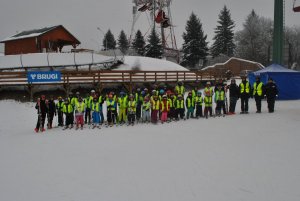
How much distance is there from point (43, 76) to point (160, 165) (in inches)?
597

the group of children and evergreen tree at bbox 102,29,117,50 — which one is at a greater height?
evergreen tree at bbox 102,29,117,50

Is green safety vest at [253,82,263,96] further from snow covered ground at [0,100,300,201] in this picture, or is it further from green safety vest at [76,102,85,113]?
green safety vest at [76,102,85,113]

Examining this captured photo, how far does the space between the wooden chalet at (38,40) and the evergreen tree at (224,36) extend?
Result: 89.2 ft

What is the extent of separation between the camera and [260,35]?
56781 mm

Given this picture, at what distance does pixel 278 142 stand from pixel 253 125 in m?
2.46

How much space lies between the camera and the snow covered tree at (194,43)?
140 feet

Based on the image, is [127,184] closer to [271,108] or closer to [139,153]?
[139,153]

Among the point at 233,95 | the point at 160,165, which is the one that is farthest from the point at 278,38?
the point at 160,165

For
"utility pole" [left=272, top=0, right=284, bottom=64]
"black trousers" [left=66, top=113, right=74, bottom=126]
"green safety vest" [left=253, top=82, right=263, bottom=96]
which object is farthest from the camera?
"utility pole" [left=272, top=0, right=284, bottom=64]

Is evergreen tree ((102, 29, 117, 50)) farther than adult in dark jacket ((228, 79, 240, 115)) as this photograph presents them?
Yes

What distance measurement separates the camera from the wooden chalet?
29.5 m

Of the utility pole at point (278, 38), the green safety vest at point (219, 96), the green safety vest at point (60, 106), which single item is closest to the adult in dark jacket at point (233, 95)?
the green safety vest at point (219, 96)

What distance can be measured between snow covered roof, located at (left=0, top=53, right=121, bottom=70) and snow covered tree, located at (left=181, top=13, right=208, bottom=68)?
60.8ft

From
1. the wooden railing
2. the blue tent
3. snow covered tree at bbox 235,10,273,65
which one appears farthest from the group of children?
snow covered tree at bbox 235,10,273,65
